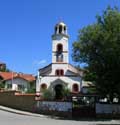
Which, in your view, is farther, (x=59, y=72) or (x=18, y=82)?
(x=18, y=82)

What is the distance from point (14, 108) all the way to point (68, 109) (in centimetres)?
750

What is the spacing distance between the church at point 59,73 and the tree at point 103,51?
3425cm

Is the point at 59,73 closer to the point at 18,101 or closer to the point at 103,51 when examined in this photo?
the point at 18,101

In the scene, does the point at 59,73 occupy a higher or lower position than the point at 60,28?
lower

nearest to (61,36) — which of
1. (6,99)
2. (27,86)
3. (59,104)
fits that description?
(27,86)

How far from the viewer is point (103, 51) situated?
3888cm

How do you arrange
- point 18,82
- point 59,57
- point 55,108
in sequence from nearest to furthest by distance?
point 55,108 → point 59,57 → point 18,82

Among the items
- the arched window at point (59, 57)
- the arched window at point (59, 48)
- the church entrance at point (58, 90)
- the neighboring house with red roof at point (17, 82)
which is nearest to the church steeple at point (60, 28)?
the arched window at point (59, 48)

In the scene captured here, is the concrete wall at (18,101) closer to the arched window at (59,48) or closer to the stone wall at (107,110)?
the stone wall at (107,110)

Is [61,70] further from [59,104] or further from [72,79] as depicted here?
[59,104]

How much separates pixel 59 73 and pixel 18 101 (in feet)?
104

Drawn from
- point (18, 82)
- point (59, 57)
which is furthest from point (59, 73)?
point (18, 82)

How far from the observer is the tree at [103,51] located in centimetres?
3841

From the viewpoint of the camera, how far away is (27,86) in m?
87.4
